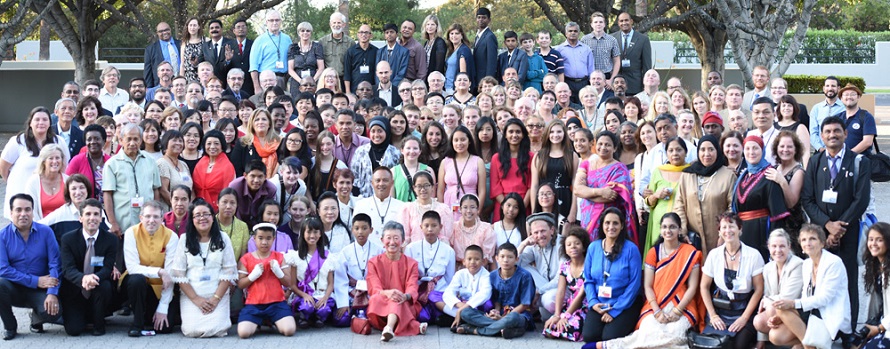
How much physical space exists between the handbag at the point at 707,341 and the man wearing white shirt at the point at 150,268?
12.6ft

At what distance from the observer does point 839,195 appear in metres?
8.28

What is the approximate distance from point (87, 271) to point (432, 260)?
2630mm

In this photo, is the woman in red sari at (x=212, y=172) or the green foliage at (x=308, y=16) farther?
the green foliage at (x=308, y=16)

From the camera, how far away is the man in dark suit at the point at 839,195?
8.26m

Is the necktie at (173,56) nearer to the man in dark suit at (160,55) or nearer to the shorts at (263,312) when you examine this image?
the man in dark suit at (160,55)

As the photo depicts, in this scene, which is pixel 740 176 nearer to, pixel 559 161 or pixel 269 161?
pixel 559 161

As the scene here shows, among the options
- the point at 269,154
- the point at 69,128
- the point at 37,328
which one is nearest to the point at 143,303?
the point at 37,328

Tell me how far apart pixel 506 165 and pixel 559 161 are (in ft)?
1.60

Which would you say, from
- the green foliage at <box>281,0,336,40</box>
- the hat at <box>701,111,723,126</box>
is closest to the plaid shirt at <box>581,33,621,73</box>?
the hat at <box>701,111,723,126</box>

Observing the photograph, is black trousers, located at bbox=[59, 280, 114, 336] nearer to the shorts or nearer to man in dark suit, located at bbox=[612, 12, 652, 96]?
the shorts

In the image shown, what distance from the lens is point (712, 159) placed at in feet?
27.8

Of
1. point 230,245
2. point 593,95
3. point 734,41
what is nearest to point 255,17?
point 734,41

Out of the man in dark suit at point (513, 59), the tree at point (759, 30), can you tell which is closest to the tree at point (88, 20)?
the man in dark suit at point (513, 59)

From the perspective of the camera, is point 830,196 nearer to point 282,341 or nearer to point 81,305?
point 282,341
